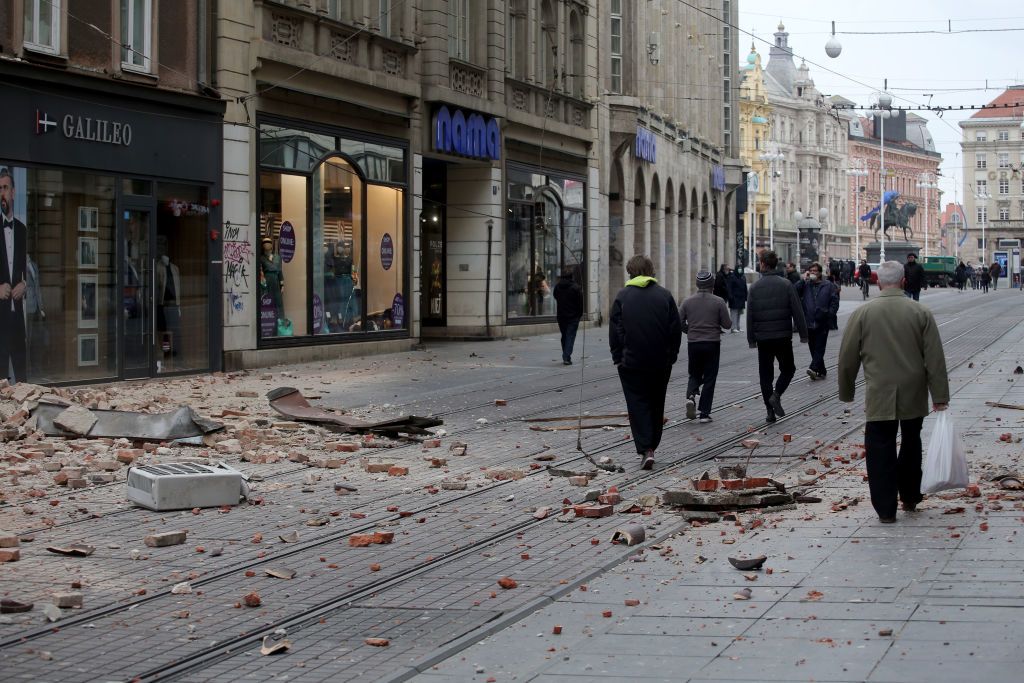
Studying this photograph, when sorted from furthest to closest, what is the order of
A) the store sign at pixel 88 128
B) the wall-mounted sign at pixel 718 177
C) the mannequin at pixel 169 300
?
1. the wall-mounted sign at pixel 718 177
2. the mannequin at pixel 169 300
3. the store sign at pixel 88 128

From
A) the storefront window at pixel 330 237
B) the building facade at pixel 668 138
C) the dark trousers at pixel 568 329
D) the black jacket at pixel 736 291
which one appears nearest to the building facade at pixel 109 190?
the storefront window at pixel 330 237

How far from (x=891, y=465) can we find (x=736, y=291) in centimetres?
2889

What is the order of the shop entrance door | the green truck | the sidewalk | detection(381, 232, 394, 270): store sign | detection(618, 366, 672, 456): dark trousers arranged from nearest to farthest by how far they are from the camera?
1. the sidewalk
2. detection(618, 366, 672, 456): dark trousers
3. the shop entrance door
4. detection(381, 232, 394, 270): store sign
5. the green truck

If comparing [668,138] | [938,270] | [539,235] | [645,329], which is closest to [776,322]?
[645,329]

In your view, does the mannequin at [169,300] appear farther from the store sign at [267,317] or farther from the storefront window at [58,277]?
the store sign at [267,317]

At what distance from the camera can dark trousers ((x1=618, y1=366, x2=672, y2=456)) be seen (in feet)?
43.3

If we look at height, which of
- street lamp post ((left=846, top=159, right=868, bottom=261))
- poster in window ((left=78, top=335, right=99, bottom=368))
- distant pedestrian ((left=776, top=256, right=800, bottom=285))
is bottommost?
poster in window ((left=78, top=335, right=99, bottom=368))

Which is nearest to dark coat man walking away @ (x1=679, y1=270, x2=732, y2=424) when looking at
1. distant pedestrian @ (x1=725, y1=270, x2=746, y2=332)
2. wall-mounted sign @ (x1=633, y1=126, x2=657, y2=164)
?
distant pedestrian @ (x1=725, y1=270, x2=746, y2=332)

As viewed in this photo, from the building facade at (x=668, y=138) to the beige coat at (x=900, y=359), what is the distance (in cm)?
3395

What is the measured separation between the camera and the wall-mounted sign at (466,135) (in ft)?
104

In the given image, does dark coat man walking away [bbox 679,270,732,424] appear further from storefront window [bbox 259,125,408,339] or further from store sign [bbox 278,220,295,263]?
store sign [bbox 278,220,295,263]

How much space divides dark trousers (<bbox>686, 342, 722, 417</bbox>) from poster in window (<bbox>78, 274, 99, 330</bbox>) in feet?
28.9

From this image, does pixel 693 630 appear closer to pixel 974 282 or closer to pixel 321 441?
pixel 321 441

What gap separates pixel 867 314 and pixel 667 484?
2.75 m
